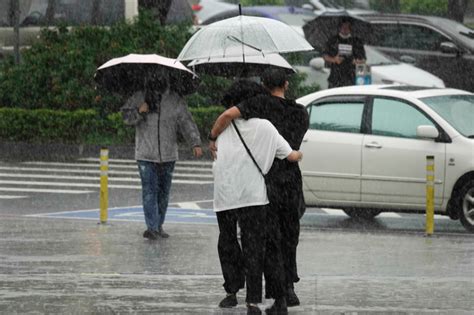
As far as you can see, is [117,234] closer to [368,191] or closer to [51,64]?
[368,191]

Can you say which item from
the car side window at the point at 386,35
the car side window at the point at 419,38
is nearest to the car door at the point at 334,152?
the car side window at the point at 419,38

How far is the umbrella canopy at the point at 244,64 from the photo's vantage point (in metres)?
12.1

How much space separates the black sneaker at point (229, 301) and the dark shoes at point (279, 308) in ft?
1.29

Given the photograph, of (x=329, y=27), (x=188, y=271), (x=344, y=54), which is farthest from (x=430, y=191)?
(x=329, y=27)

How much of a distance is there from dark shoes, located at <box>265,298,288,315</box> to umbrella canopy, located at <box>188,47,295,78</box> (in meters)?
2.27

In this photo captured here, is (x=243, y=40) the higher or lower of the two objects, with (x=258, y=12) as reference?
lower

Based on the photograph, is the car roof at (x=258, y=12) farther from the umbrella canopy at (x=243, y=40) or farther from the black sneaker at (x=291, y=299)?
the black sneaker at (x=291, y=299)

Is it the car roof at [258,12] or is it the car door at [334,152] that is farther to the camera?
the car roof at [258,12]

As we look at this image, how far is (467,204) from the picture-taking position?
15.7 m

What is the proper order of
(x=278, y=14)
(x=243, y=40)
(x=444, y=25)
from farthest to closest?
(x=278, y=14) → (x=444, y=25) → (x=243, y=40)

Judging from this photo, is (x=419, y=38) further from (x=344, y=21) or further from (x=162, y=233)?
(x=162, y=233)

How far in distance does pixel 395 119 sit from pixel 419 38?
44.3 ft

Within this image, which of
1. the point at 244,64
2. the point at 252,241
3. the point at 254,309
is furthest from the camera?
the point at 244,64

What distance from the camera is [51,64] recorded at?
86.7ft
